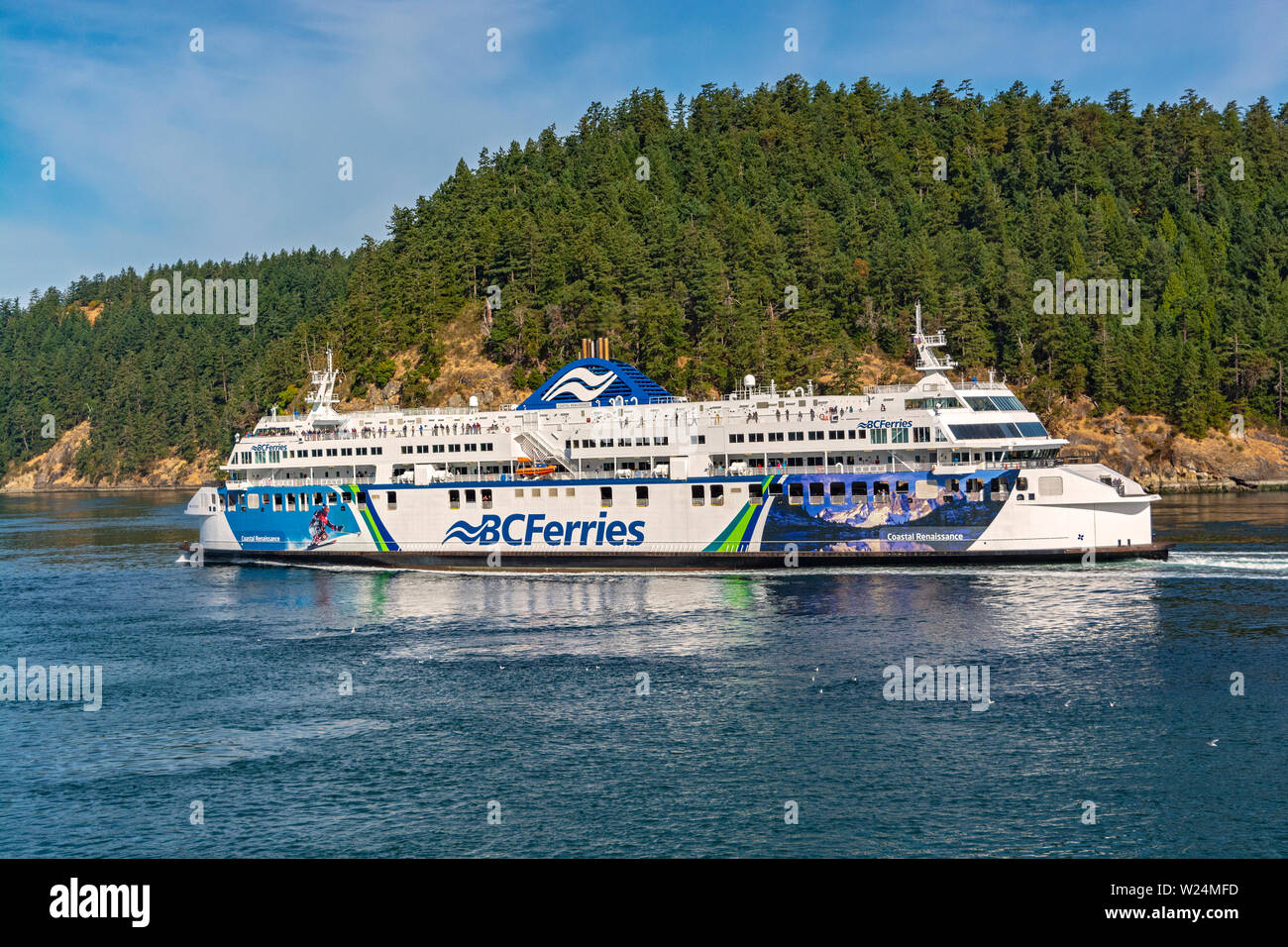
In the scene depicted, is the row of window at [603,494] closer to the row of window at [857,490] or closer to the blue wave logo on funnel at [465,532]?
the blue wave logo on funnel at [465,532]

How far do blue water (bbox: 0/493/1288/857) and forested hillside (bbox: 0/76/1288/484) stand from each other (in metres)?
65.6

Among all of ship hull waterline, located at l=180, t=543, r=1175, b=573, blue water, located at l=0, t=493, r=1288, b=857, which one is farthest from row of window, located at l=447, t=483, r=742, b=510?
blue water, located at l=0, t=493, r=1288, b=857

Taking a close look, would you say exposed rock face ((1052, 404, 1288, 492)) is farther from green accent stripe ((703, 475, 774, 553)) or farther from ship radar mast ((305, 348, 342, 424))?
ship radar mast ((305, 348, 342, 424))

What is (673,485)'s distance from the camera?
54.3 metres

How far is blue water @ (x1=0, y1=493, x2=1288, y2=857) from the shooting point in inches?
870

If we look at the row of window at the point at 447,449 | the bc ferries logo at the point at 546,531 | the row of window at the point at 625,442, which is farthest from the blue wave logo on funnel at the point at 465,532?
the row of window at the point at 625,442

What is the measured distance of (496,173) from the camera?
149 m

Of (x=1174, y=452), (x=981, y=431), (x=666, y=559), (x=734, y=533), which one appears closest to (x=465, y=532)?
(x=666, y=559)

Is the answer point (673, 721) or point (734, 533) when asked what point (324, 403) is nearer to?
point (734, 533)

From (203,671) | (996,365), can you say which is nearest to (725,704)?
(203,671)

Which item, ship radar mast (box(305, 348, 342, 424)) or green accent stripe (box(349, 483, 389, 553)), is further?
ship radar mast (box(305, 348, 342, 424))

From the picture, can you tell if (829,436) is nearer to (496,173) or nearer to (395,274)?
(395,274)

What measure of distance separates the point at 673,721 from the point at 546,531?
27929 millimetres

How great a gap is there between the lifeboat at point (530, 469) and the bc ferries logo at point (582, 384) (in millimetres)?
5433
